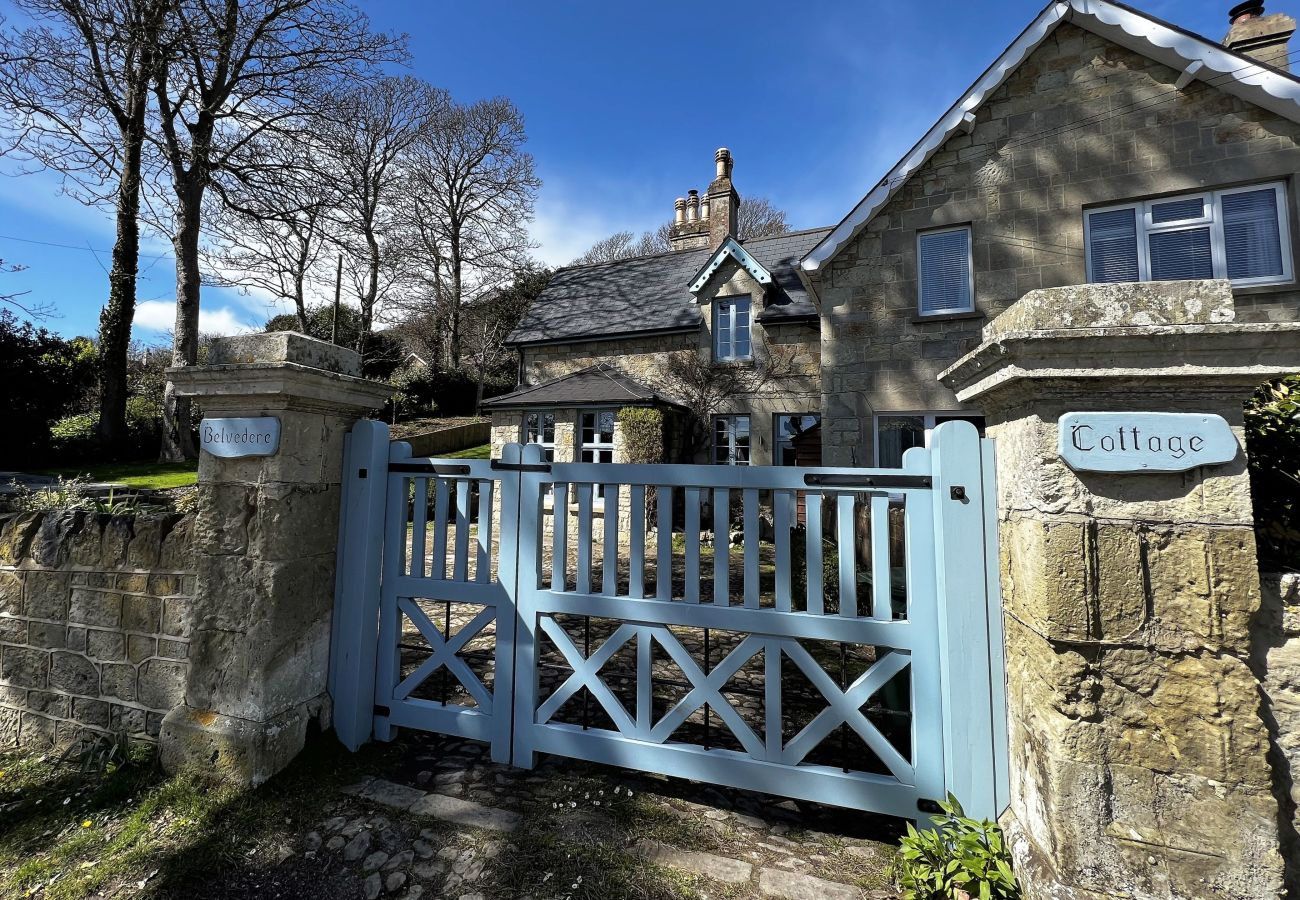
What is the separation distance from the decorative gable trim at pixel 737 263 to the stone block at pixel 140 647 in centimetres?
1184

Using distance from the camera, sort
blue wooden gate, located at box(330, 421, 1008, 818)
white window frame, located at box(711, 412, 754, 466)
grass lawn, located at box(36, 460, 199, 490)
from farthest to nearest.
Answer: white window frame, located at box(711, 412, 754, 466) < grass lawn, located at box(36, 460, 199, 490) < blue wooden gate, located at box(330, 421, 1008, 818)

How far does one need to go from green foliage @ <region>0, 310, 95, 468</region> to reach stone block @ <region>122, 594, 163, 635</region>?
A: 15.5m

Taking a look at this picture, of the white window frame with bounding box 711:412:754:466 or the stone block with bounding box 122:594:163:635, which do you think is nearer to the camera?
the stone block with bounding box 122:594:163:635

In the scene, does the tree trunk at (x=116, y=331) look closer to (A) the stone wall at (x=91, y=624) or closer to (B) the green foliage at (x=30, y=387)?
(B) the green foliage at (x=30, y=387)

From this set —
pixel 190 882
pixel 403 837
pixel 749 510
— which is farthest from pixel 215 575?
pixel 749 510

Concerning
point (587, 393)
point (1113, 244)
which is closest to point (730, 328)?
point (587, 393)

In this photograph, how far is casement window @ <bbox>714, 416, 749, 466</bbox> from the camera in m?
12.5

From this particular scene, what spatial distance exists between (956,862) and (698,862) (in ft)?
2.79

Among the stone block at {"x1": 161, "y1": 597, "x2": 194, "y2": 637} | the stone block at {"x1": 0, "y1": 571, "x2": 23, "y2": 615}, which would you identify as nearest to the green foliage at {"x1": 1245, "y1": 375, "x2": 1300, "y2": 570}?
the stone block at {"x1": 161, "y1": 597, "x2": 194, "y2": 637}

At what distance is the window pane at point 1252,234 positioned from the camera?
6.68m

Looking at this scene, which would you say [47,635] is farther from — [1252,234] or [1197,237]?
[1252,234]

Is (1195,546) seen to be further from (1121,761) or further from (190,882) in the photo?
(190,882)

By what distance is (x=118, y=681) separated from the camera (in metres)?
2.83

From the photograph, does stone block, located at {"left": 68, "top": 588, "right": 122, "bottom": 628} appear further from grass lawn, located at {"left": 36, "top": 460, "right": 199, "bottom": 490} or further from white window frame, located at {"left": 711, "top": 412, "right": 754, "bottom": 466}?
white window frame, located at {"left": 711, "top": 412, "right": 754, "bottom": 466}
